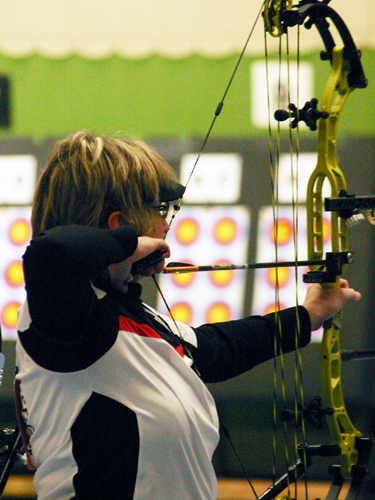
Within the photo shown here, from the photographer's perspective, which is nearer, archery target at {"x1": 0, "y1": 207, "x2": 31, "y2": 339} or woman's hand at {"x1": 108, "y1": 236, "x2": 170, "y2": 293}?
woman's hand at {"x1": 108, "y1": 236, "x2": 170, "y2": 293}

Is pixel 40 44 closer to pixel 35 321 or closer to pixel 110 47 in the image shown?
pixel 110 47

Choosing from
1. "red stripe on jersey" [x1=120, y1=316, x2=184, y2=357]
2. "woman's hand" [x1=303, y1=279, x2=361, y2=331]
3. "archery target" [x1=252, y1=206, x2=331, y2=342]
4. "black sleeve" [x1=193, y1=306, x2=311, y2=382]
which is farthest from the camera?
"archery target" [x1=252, y1=206, x2=331, y2=342]

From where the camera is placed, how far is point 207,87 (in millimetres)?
2453

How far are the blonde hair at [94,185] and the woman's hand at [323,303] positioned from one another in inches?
16.4

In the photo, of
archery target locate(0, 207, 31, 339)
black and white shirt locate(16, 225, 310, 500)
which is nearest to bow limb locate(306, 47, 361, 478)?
black and white shirt locate(16, 225, 310, 500)

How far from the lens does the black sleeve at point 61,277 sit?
2.12 feet

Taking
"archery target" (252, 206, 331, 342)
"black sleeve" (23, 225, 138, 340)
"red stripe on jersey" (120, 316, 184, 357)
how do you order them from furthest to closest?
"archery target" (252, 206, 331, 342)
"red stripe on jersey" (120, 316, 184, 357)
"black sleeve" (23, 225, 138, 340)

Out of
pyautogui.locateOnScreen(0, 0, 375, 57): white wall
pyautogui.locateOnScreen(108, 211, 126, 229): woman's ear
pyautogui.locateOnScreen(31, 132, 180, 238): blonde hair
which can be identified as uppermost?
pyautogui.locateOnScreen(0, 0, 375, 57): white wall

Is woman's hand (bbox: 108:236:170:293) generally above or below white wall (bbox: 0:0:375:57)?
below

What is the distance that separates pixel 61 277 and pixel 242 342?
1.56 ft

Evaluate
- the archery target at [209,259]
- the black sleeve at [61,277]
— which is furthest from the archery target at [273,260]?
the black sleeve at [61,277]

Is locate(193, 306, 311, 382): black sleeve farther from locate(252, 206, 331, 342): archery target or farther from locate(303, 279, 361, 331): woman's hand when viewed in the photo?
locate(252, 206, 331, 342): archery target

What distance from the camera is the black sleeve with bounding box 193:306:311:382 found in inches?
39.0

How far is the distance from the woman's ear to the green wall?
166 cm
